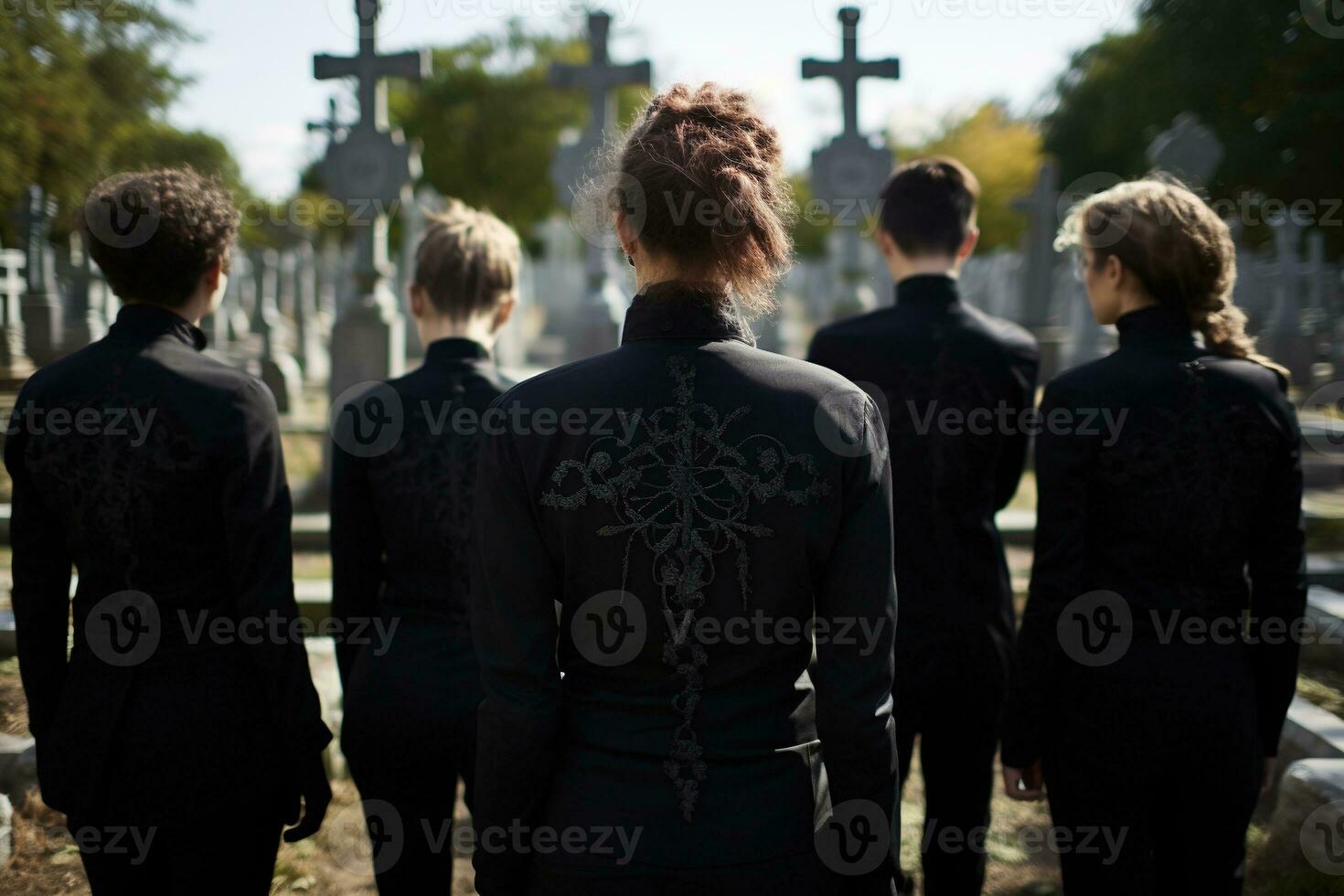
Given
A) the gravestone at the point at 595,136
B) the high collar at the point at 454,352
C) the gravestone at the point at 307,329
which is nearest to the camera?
the high collar at the point at 454,352

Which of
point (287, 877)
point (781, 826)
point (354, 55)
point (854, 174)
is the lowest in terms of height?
point (287, 877)

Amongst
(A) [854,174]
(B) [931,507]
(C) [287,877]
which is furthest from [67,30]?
(B) [931,507]

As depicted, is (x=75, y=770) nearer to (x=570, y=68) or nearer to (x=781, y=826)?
(x=781, y=826)

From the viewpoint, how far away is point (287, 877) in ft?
12.0

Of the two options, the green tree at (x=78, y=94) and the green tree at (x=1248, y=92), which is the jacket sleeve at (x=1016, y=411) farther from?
the green tree at (x=78, y=94)

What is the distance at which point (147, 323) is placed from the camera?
7.54 ft

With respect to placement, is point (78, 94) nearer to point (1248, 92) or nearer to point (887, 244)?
point (887, 244)

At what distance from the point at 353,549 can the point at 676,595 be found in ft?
3.93

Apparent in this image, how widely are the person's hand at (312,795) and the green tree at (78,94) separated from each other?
10687mm

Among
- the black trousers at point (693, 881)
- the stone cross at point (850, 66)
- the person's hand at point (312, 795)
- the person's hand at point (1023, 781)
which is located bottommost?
the person's hand at point (1023, 781)

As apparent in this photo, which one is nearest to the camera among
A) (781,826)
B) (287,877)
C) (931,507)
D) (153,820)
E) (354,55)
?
(781,826)

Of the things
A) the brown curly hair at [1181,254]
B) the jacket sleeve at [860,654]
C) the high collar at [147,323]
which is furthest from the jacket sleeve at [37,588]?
the brown curly hair at [1181,254]

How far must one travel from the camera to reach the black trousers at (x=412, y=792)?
250 centimetres

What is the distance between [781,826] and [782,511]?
0.46 m
